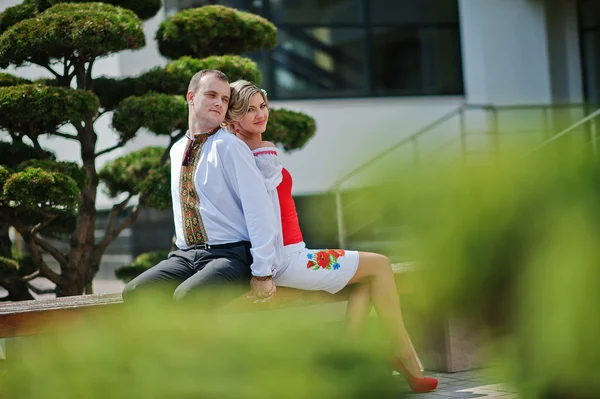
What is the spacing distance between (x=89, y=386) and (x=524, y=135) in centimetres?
55

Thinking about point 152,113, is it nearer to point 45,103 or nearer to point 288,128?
point 45,103

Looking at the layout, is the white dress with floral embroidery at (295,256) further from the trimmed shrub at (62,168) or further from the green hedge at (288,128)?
the green hedge at (288,128)

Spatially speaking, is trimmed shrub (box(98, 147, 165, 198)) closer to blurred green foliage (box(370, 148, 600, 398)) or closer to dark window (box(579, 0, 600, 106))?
blurred green foliage (box(370, 148, 600, 398))

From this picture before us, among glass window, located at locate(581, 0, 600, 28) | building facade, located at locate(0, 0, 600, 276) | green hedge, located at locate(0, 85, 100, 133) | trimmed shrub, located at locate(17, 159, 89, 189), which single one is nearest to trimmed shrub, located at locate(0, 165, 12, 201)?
trimmed shrub, located at locate(17, 159, 89, 189)

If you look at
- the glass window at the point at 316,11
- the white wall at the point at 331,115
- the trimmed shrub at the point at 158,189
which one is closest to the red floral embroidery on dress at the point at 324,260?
the trimmed shrub at the point at 158,189

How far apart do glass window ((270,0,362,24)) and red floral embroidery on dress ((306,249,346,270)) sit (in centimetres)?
963

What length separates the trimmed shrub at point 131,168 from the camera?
7949mm

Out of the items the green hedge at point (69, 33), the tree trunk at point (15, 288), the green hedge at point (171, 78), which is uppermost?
the green hedge at point (69, 33)

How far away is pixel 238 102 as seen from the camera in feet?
11.8

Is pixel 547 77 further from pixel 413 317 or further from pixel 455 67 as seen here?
pixel 413 317

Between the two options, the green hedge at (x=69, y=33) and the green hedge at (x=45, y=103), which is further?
the green hedge at (x=69, y=33)

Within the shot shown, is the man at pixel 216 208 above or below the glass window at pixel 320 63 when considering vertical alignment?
below

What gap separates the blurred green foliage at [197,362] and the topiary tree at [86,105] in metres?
5.14

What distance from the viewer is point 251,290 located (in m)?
3.31
